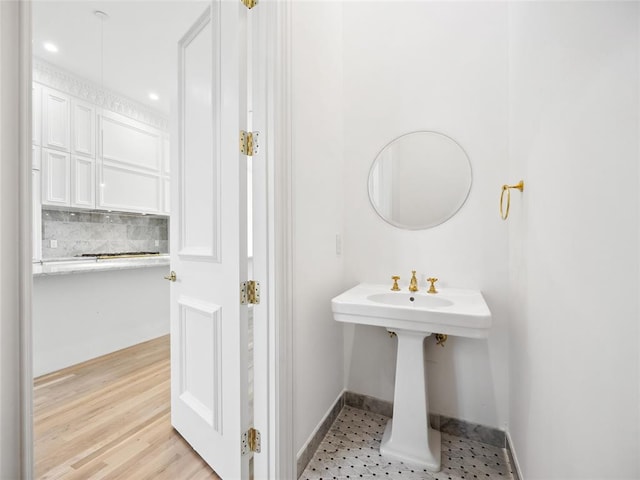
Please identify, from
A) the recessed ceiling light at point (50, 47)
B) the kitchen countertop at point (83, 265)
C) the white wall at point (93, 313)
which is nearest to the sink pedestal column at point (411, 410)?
the kitchen countertop at point (83, 265)

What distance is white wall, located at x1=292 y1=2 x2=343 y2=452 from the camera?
136 cm

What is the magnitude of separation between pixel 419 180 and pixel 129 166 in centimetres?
322

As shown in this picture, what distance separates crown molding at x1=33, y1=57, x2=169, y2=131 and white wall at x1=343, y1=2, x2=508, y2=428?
2707 mm

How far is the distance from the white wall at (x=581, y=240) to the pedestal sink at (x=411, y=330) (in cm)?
31

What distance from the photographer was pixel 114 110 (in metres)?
3.24

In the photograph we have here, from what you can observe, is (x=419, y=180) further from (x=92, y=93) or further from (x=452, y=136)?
(x=92, y=93)

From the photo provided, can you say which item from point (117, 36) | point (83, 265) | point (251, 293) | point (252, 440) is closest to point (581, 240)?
point (251, 293)

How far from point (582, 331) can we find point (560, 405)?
0.28m

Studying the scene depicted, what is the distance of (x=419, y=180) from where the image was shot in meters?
1.79

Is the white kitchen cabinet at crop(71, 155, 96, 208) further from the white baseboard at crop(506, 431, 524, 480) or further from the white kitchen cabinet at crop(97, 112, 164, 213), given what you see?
the white baseboard at crop(506, 431, 524, 480)

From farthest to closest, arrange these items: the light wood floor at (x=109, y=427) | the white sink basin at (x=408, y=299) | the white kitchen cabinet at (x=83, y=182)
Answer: the white kitchen cabinet at (x=83, y=182)
the white sink basin at (x=408, y=299)
the light wood floor at (x=109, y=427)

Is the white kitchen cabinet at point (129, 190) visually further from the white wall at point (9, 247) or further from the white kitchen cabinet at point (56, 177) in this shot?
the white wall at point (9, 247)

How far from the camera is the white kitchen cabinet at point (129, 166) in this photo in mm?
3135

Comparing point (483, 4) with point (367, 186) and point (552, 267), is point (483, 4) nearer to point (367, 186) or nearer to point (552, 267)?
point (367, 186)
